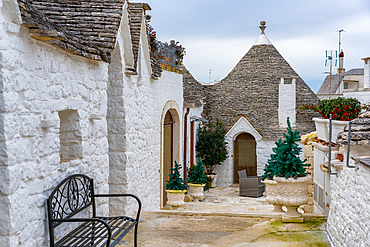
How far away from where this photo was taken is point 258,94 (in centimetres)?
1675

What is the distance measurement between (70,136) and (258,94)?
13400 mm

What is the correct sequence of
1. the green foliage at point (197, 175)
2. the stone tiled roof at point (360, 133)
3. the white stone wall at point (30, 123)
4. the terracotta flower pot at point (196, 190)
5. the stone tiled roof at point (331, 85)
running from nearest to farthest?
the white stone wall at point (30, 123) < the stone tiled roof at point (360, 133) < the terracotta flower pot at point (196, 190) < the green foliage at point (197, 175) < the stone tiled roof at point (331, 85)

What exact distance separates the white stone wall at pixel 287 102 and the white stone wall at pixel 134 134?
29.7ft

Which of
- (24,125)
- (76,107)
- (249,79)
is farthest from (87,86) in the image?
(249,79)

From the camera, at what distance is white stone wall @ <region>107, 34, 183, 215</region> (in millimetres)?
5859

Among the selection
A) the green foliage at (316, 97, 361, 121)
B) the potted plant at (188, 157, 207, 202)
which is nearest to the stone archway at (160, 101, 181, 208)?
the potted plant at (188, 157, 207, 202)

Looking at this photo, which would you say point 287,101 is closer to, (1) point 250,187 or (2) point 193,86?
(2) point 193,86

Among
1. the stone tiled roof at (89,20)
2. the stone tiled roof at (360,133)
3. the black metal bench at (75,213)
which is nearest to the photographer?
the black metal bench at (75,213)

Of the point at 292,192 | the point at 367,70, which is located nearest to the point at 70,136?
the point at 292,192

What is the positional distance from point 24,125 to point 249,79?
1469 cm

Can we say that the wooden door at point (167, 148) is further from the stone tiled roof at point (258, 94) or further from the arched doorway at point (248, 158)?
the arched doorway at point (248, 158)

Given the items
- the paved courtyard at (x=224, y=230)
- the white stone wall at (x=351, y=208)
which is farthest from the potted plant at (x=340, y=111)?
the paved courtyard at (x=224, y=230)

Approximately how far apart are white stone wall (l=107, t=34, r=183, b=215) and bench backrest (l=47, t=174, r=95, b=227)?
1561 mm

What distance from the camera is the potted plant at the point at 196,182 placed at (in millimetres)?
11549
